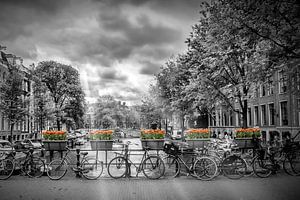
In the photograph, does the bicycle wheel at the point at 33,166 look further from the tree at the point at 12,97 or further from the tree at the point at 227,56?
the tree at the point at 12,97

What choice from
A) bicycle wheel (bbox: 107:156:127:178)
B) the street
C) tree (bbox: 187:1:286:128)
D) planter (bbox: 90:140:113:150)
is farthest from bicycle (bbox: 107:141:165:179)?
tree (bbox: 187:1:286:128)

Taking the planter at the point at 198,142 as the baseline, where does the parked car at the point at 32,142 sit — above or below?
below

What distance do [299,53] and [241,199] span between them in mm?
7835

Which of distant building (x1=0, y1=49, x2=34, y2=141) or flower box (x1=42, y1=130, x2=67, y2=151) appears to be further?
distant building (x1=0, y1=49, x2=34, y2=141)

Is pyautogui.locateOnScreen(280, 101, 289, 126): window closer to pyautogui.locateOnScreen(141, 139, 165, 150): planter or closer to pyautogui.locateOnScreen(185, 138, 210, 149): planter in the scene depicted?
pyautogui.locateOnScreen(185, 138, 210, 149): planter

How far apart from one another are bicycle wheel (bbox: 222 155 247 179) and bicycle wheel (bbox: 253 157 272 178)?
0.64m

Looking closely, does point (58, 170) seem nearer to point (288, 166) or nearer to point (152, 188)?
point (152, 188)

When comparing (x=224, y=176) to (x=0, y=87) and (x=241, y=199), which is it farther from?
(x=0, y=87)

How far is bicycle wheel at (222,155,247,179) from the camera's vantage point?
1144cm

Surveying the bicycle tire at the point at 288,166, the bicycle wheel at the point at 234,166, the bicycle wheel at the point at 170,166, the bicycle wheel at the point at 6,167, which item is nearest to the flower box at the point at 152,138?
the bicycle wheel at the point at 170,166

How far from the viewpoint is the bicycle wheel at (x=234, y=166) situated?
11.4m

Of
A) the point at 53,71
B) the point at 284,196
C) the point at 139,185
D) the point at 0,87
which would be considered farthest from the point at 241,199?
the point at 53,71

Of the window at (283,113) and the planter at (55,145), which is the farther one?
the window at (283,113)

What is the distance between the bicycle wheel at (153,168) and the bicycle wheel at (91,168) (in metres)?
1.67
